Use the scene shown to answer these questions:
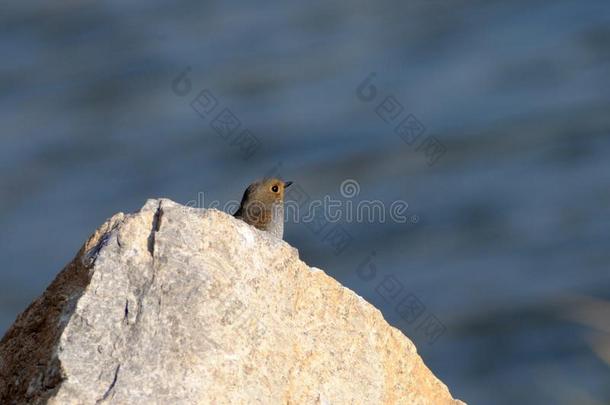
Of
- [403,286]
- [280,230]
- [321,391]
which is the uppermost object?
[403,286]

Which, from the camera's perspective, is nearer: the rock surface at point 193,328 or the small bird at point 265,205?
the rock surface at point 193,328

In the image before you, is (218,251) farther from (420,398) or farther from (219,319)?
(420,398)

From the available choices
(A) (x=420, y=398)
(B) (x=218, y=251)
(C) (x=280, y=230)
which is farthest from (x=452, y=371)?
(B) (x=218, y=251)

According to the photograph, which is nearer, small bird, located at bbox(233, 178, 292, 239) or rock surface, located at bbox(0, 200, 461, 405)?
rock surface, located at bbox(0, 200, 461, 405)

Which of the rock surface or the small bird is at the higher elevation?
the small bird
